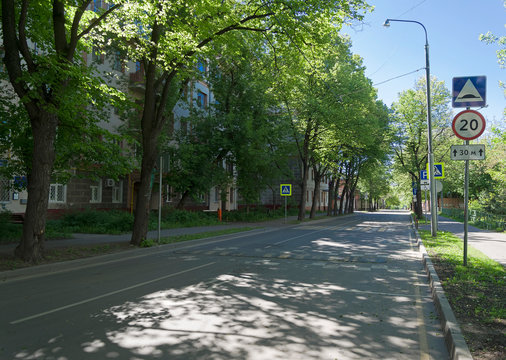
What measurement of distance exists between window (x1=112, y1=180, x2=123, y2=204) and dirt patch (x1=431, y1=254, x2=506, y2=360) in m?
22.7

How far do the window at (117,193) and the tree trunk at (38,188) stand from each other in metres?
Answer: 17.2

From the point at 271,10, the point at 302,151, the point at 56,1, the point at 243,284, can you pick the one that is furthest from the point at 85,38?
the point at 302,151

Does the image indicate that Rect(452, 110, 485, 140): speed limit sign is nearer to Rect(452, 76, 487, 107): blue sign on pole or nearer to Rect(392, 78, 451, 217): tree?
Rect(452, 76, 487, 107): blue sign on pole

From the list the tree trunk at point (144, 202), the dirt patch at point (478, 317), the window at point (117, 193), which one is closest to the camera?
the dirt patch at point (478, 317)

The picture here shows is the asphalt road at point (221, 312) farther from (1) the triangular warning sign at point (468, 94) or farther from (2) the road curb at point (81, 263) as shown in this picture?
(1) the triangular warning sign at point (468, 94)

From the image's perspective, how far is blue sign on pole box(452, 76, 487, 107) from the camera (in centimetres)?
892

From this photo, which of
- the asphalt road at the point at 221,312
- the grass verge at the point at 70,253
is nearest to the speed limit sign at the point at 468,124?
the asphalt road at the point at 221,312

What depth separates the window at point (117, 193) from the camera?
2623cm

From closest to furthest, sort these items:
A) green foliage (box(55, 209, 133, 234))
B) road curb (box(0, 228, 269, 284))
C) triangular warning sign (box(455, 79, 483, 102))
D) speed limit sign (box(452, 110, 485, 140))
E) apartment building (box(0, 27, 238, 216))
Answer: road curb (box(0, 228, 269, 284))
speed limit sign (box(452, 110, 485, 140))
triangular warning sign (box(455, 79, 483, 102))
green foliage (box(55, 209, 133, 234))
apartment building (box(0, 27, 238, 216))

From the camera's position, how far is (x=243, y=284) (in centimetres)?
737

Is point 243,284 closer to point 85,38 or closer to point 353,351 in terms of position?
→ point 353,351

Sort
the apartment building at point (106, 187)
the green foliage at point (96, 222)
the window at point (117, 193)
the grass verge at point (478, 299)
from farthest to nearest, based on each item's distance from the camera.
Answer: the window at point (117, 193) < the apartment building at point (106, 187) < the green foliage at point (96, 222) < the grass verge at point (478, 299)

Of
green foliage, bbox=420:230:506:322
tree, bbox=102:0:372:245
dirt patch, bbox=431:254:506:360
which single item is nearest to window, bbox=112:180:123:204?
tree, bbox=102:0:372:245

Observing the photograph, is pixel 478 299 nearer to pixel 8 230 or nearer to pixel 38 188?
pixel 38 188
